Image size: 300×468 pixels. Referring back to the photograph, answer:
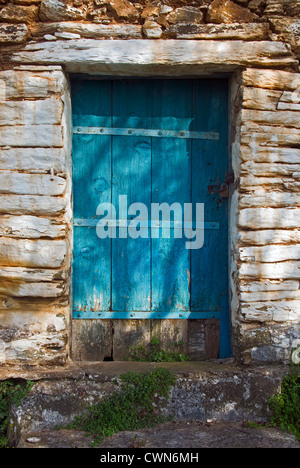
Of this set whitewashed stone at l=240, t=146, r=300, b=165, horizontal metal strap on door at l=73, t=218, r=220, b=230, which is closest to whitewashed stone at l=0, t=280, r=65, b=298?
horizontal metal strap on door at l=73, t=218, r=220, b=230

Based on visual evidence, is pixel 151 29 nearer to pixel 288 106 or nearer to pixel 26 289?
pixel 288 106

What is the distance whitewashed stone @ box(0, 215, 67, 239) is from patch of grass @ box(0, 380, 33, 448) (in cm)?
90

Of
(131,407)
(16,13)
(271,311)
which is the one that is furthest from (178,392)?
(16,13)

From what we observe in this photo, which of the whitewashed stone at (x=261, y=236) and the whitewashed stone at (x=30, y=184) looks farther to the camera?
the whitewashed stone at (x=261, y=236)

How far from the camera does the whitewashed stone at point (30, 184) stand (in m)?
2.55

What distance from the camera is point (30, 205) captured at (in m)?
2.56

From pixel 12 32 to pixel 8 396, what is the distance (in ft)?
7.32

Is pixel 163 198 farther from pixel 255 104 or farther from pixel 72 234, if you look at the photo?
pixel 255 104

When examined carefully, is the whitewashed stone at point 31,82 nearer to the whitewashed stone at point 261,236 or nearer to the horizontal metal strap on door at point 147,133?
the horizontal metal strap on door at point 147,133

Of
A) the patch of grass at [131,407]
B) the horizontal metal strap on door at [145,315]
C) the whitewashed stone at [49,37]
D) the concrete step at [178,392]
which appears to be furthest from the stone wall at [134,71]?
the patch of grass at [131,407]

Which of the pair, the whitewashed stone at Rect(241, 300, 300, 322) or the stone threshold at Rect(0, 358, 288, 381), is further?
the whitewashed stone at Rect(241, 300, 300, 322)

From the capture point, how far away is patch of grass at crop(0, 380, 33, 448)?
2.45 meters

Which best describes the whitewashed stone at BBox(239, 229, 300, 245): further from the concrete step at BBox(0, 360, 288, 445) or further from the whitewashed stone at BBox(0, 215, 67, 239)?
the whitewashed stone at BBox(0, 215, 67, 239)
